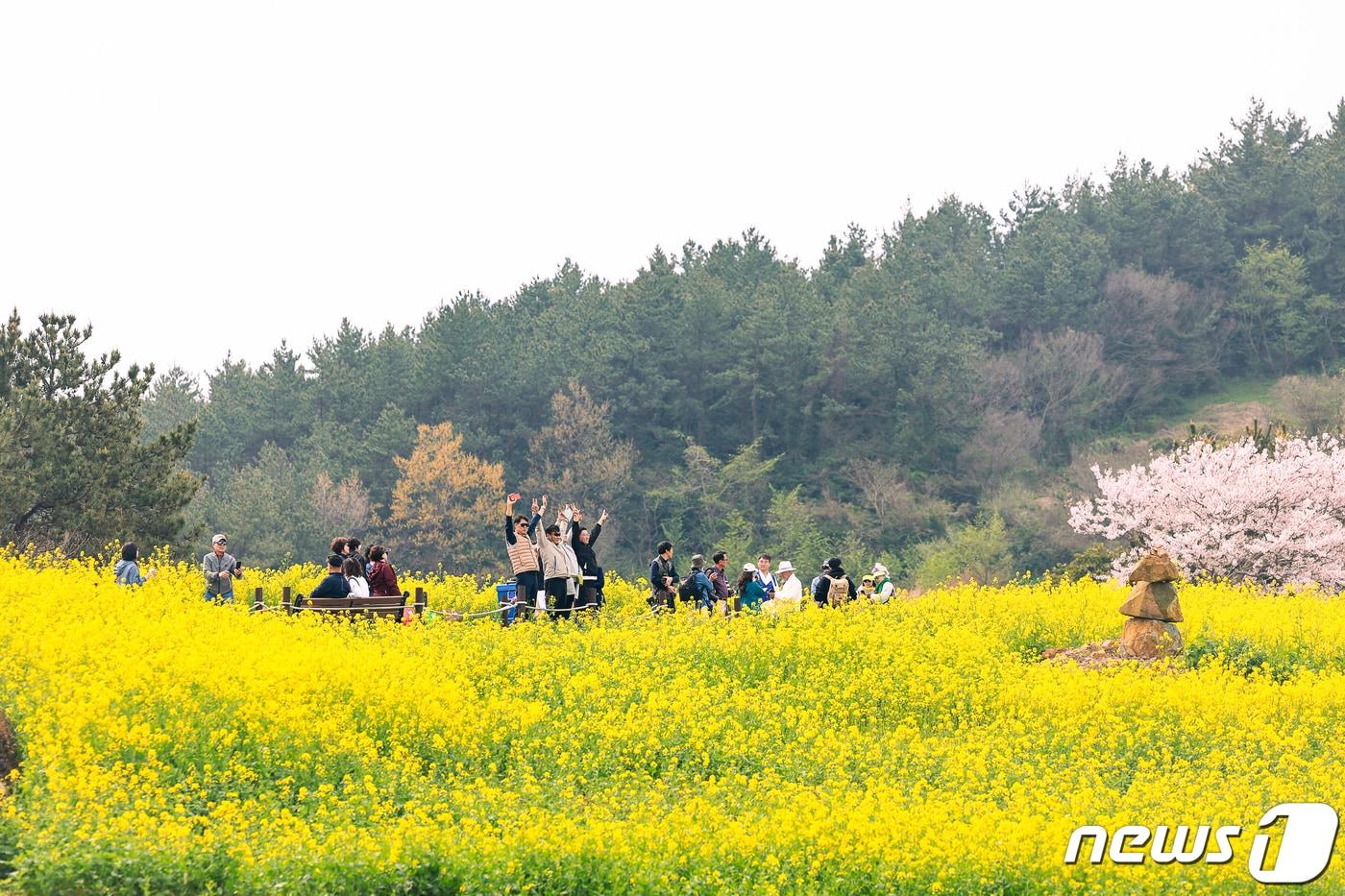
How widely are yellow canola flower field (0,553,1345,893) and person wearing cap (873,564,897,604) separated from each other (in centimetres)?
230

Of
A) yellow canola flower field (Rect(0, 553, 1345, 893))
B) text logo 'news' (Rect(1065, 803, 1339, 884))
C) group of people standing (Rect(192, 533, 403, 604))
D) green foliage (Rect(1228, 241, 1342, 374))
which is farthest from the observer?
green foliage (Rect(1228, 241, 1342, 374))

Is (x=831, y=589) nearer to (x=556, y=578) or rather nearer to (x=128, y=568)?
(x=556, y=578)

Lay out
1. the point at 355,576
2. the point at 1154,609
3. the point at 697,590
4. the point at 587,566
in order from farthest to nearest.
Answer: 1. the point at 697,590
2. the point at 587,566
3. the point at 355,576
4. the point at 1154,609

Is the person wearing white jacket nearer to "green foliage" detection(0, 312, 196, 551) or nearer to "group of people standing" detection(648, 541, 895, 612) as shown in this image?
"group of people standing" detection(648, 541, 895, 612)

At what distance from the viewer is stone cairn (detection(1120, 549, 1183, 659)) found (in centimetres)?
2003

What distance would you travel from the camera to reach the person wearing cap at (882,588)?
24266mm

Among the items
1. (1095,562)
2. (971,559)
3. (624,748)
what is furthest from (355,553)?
(971,559)

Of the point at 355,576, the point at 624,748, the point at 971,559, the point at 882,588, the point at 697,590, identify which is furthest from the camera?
the point at 971,559

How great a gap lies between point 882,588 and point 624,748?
11215 mm

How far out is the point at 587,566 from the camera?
22.9m

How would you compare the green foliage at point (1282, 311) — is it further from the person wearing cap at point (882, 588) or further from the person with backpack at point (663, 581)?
the person with backpack at point (663, 581)

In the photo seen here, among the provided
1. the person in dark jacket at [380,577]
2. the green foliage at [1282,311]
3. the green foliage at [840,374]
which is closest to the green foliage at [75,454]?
the person in dark jacket at [380,577]

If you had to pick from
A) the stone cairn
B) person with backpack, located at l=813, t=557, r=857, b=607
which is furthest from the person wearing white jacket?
the stone cairn

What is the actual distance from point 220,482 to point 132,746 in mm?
63347
